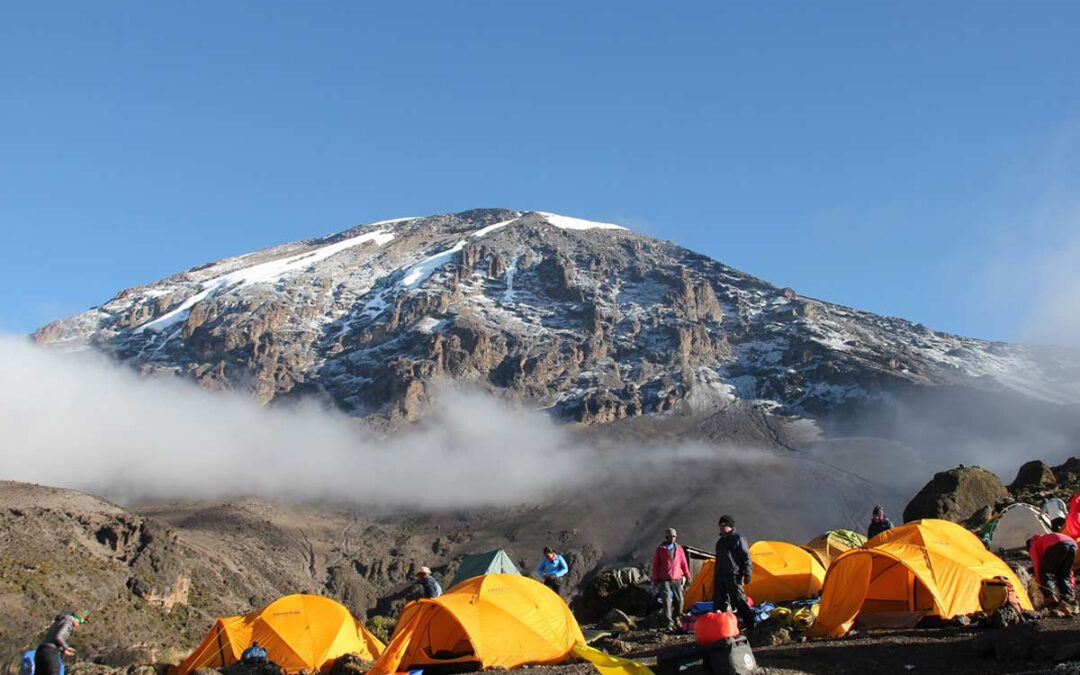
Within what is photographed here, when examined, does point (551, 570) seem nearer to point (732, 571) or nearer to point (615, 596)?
point (615, 596)

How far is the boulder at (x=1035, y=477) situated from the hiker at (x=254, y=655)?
28.5 metres

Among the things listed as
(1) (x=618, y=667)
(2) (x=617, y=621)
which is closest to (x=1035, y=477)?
(2) (x=617, y=621)

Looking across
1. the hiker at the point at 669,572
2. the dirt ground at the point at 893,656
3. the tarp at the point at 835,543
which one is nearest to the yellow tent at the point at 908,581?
the dirt ground at the point at 893,656

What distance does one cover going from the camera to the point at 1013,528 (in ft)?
76.4

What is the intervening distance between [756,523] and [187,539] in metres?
74.0

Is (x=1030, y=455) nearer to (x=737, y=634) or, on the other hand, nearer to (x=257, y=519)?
(x=257, y=519)

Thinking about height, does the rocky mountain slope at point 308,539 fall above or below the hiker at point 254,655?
below

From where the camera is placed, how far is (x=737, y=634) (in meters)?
12.6

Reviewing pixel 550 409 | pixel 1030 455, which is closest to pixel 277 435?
pixel 550 409

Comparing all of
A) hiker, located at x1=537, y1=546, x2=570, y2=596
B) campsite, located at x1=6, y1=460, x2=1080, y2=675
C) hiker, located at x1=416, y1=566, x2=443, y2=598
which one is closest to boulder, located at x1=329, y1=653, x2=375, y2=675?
campsite, located at x1=6, y1=460, x2=1080, y2=675

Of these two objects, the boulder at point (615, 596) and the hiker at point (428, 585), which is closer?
the hiker at point (428, 585)

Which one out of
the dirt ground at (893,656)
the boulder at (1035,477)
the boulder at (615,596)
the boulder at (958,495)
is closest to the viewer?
the dirt ground at (893,656)

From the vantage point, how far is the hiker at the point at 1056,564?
591 inches

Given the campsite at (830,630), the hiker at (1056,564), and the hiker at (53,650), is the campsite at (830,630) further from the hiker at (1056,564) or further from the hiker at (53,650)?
the hiker at (53,650)
